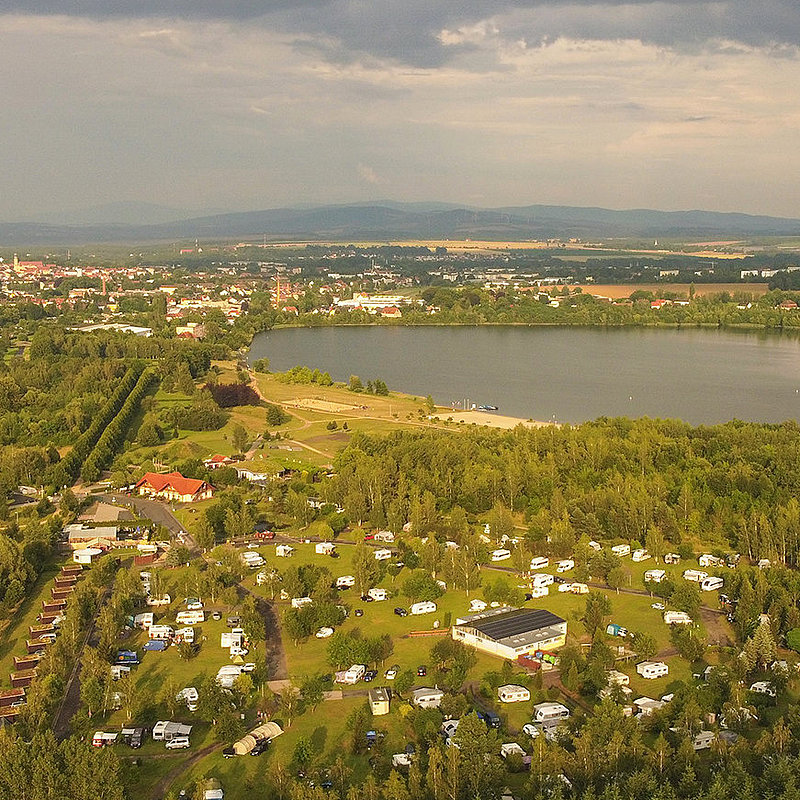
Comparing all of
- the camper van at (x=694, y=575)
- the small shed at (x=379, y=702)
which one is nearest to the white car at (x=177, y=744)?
the small shed at (x=379, y=702)

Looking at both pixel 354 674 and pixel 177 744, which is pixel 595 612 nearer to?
pixel 354 674

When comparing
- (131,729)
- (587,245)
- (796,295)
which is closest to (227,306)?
(796,295)

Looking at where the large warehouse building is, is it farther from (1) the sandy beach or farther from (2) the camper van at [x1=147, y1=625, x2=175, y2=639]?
(1) the sandy beach

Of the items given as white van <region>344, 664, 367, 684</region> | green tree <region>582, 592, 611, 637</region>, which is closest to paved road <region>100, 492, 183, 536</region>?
white van <region>344, 664, 367, 684</region>

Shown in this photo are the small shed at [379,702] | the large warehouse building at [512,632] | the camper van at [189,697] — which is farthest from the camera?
the large warehouse building at [512,632]

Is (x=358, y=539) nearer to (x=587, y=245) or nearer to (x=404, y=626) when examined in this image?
(x=404, y=626)

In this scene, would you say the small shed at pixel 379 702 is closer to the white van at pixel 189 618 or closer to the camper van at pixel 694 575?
the white van at pixel 189 618
